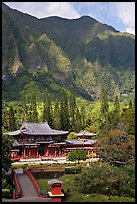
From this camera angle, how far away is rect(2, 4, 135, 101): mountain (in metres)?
96.0

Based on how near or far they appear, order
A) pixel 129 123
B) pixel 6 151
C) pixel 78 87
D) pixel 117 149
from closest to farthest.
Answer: pixel 6 151 < pixel 117 149 < pixel 129 123 < pixel 78 87

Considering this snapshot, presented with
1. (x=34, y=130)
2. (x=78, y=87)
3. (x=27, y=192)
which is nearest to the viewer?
(x=27, y=192)

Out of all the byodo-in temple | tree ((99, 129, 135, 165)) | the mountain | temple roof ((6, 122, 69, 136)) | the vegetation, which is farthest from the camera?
the mountain

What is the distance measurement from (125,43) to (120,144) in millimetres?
147699

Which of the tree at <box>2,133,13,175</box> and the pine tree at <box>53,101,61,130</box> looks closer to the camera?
the tree at <box>2,133,13,175</box>

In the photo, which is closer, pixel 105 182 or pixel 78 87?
pixel 105 182

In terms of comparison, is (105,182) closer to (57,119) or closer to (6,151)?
(6,151)

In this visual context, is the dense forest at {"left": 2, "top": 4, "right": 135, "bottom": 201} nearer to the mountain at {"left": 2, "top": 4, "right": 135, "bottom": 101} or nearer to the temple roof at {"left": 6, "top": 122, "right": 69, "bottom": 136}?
the mountain at {"left": 2, "top": 4, "right": 135, "bottom": 101}

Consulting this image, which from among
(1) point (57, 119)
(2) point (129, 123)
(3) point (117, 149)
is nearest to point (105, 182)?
(3) point (117, 149)

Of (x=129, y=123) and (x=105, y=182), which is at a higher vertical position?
(x=129, y=123)

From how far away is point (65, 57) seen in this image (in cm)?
13388

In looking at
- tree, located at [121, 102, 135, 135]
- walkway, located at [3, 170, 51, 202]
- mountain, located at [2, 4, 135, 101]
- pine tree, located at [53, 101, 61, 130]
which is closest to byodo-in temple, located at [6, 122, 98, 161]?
tree, located at [121, 102, 135, 135]

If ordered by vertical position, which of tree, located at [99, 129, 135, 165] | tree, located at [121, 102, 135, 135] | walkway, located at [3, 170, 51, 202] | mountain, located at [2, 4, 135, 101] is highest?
mountain, located at [2, 4, 135, 101]

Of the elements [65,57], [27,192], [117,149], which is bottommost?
[27,192]
